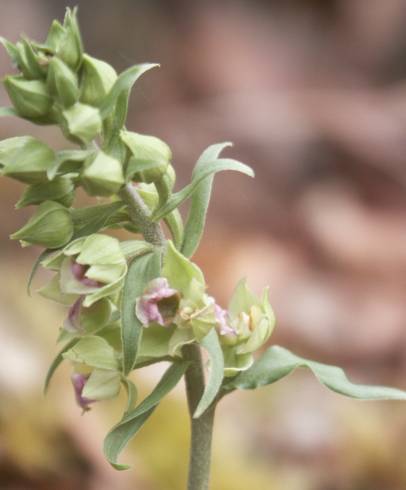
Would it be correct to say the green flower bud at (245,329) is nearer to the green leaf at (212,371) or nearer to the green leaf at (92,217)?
the green leaf at (212,371)

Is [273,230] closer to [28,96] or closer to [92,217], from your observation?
[92,217]

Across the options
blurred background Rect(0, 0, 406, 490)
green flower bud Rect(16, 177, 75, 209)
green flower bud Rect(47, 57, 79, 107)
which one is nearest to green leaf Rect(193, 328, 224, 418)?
green flower bud Rect(16, 177, 75, 209)

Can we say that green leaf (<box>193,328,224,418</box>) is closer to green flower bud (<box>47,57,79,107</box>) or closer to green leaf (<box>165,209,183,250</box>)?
green leaf (<box>165,209,183,250</box>)

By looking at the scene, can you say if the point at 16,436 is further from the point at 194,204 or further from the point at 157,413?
the point at 194,204

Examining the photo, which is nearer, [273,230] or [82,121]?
[82,121]

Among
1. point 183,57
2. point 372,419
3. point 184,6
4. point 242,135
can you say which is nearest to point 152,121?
point 242,135

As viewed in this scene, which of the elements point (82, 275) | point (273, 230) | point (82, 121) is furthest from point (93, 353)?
point (273, 230)
